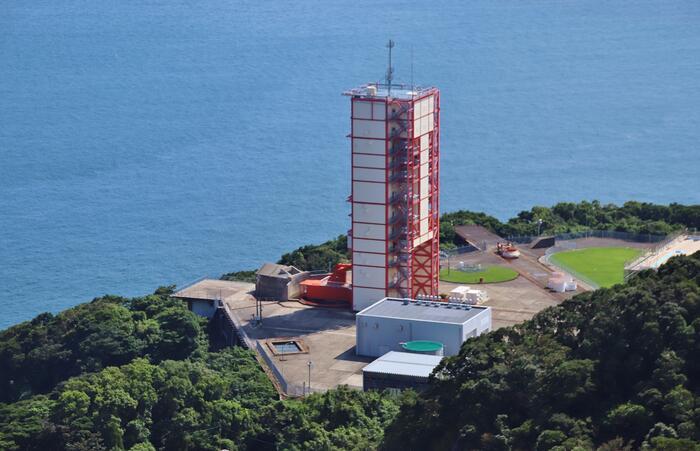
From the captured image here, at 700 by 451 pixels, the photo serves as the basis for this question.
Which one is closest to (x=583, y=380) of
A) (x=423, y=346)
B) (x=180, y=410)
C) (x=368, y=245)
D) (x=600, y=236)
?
(x=423, y=346)

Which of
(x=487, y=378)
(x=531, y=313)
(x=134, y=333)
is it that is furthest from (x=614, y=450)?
(x=134, y=333)

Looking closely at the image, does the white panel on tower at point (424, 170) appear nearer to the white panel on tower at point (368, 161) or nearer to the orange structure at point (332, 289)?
the white panel on tower at point (368, 161)

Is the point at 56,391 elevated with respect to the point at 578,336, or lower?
lower

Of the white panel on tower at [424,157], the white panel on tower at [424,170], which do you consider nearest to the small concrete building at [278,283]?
the white panel on tower at [424,170]

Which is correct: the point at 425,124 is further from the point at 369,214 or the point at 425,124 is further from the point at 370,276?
the point at 370,276

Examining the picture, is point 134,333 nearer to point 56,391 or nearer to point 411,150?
point 56,391
